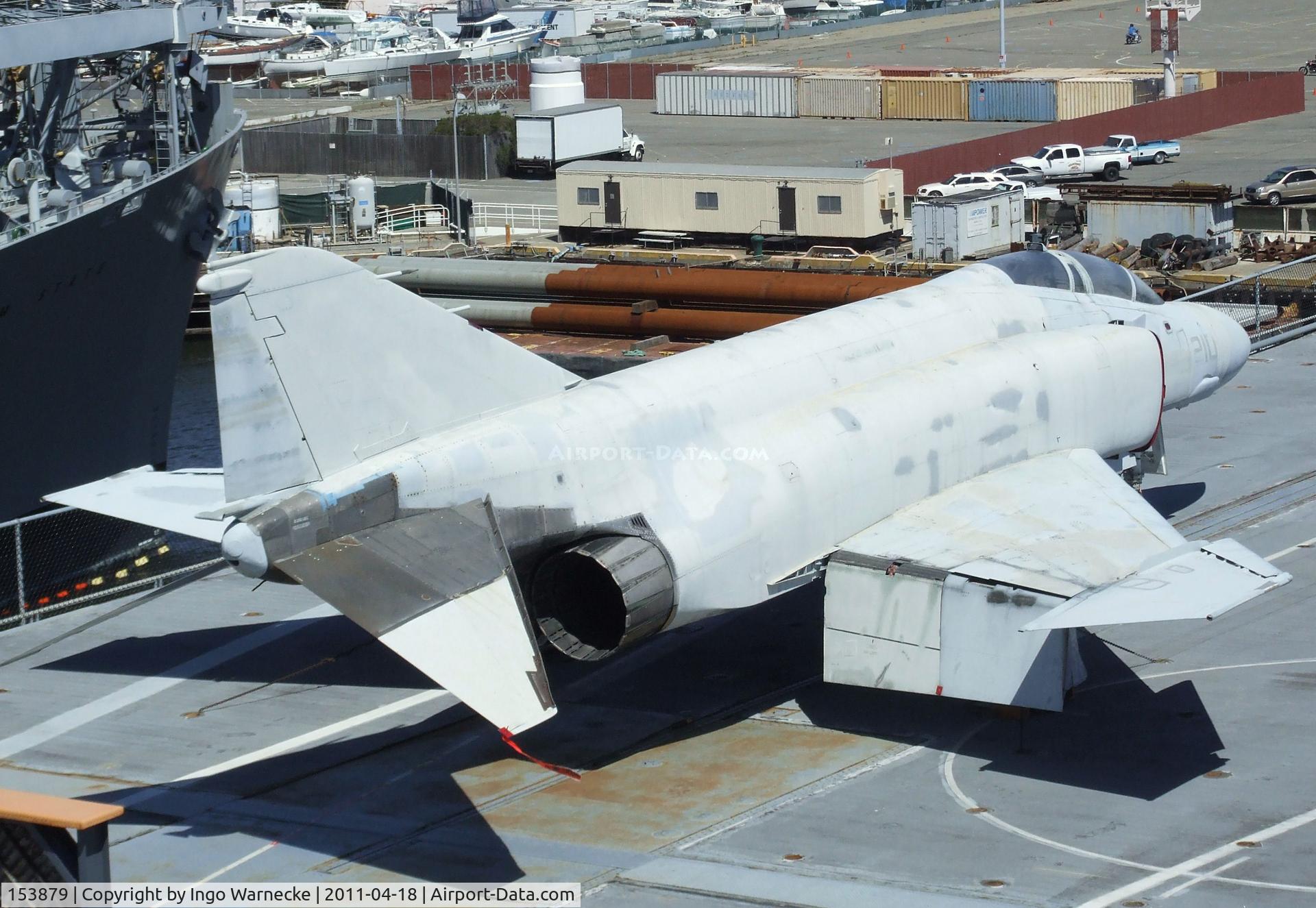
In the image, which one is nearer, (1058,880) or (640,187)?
(1058,880)

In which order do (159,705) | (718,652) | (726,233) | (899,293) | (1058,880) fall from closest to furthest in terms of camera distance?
(1058,880) → (159,705) → (718,652) → (899,293) → (726,233)

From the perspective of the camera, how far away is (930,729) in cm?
1883

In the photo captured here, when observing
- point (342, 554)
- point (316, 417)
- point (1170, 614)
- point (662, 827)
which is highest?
point (316, 417)

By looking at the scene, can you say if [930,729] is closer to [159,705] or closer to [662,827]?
[662,827]

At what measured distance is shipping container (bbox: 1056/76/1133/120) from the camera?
269 feet

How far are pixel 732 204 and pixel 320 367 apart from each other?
37124 mm

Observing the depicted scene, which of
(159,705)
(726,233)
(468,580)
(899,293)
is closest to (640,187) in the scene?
(726,233)

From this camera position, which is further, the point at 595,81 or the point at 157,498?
the point at 595,81

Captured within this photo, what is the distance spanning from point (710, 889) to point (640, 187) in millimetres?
40984

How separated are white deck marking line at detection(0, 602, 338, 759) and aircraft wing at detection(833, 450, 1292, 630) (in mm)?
8201

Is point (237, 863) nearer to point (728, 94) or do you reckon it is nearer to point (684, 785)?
point (684, 785)

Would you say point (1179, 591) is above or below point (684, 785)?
above

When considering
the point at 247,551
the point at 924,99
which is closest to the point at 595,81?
the point at 924,99

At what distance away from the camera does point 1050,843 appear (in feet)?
51.6
